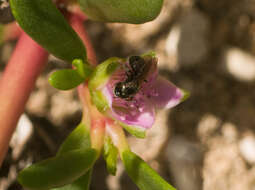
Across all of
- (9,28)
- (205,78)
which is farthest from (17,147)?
(205,78)

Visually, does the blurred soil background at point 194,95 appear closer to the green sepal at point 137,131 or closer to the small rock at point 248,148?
the small rock at point 248,148

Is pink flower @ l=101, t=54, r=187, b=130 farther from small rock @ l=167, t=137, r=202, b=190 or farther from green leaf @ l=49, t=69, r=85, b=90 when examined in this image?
small rock @ l=167, t=137, r=202, b=190

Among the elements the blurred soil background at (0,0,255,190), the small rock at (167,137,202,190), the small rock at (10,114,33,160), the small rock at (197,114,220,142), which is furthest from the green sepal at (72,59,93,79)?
the small rock at (197,114,220,142)

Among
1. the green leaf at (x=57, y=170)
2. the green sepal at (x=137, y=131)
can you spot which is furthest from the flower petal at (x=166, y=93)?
the green leaf at (x=57, y=170)

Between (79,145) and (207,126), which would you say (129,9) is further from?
(207,126)

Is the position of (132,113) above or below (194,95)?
above

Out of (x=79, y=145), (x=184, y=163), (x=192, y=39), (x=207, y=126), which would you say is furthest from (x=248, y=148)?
(x=79, y=145)

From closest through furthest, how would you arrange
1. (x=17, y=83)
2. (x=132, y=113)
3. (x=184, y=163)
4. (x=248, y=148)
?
(x=132, y=113) < (x=17, y=83) < (x=184, y=163) < (x=248, y=148)
